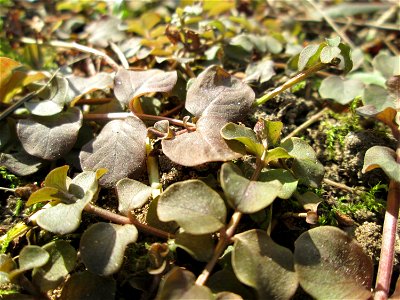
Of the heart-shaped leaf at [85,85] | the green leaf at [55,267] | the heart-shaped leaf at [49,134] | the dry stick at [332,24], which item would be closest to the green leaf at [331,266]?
the green leaf at [55,267]

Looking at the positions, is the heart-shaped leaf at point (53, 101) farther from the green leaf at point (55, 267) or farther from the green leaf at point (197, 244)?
the green leaf at point (197, 244)

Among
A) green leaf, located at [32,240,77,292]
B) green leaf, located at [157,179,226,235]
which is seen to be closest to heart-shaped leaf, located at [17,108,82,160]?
green leaf, located at [32,240,77,292]

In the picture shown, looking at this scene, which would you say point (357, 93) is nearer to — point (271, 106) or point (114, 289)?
point (271, 106)

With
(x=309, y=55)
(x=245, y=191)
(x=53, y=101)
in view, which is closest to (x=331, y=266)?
(x=245, y=191)

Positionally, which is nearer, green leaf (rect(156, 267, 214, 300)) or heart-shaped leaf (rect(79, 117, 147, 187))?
green leaf (rect(156, 267, 214, 300))

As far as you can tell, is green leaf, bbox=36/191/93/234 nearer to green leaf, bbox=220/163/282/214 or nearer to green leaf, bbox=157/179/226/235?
green leaf, bbox=157/179/226/235

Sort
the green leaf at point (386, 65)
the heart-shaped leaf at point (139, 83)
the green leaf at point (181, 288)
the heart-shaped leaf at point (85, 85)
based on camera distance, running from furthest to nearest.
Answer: the green leaf at point (386, 65)
the heart-shaped leaf at point (85, 85)
the heart-shaped leaf at point (139, 83)
the green leaf at point (181, 288)
